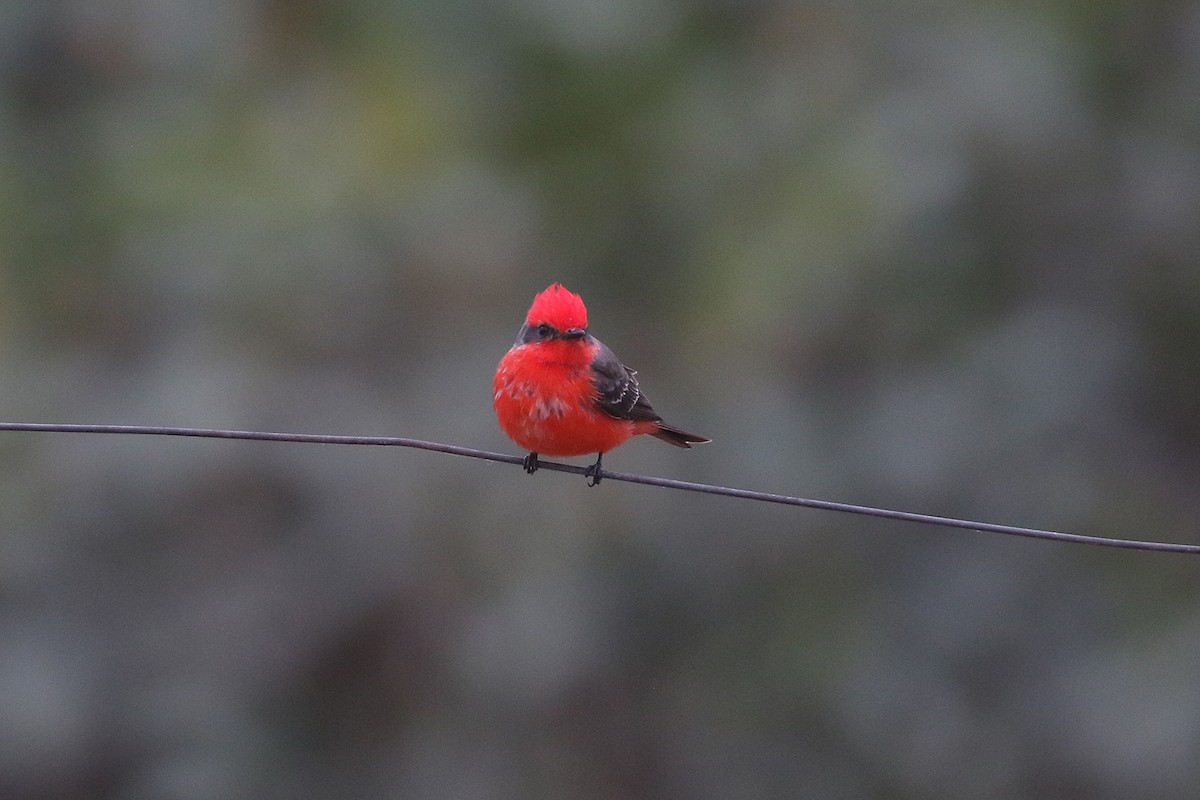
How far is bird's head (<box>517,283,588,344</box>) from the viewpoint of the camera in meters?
5.04

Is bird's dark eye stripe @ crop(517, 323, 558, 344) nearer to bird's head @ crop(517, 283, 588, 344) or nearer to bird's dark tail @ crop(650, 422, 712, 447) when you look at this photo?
bird's head @ crop(517, 283, 588, 344)

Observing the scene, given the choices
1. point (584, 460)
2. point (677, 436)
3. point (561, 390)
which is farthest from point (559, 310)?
point (584, 460)

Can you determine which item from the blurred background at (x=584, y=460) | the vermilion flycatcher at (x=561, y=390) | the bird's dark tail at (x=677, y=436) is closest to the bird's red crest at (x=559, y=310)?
the vermilion flycatcher at (x=561, y=390)

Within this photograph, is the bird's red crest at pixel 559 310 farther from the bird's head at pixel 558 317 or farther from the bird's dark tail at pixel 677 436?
the bird's dark tail at pixel 677 436

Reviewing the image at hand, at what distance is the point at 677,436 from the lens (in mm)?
5707

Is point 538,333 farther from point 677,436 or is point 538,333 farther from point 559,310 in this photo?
point 677,436

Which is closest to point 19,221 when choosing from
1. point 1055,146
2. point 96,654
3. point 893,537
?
point 96,654

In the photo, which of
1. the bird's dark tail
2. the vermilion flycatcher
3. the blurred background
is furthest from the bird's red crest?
the blurred background

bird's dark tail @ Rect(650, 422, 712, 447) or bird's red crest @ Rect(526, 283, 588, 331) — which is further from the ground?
bird's red crest @ Rect(526, 283, 588, 331)

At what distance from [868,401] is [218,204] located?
3.63 metres

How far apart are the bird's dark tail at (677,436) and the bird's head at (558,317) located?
582 millimetres

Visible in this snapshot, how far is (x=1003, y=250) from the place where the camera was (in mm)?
7855

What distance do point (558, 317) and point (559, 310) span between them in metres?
0.03

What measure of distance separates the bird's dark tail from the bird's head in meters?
0.58
